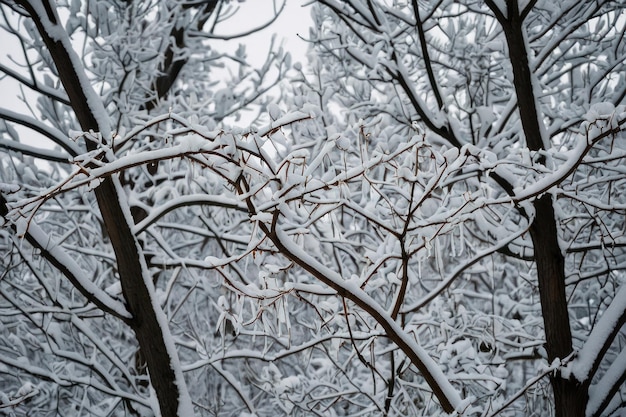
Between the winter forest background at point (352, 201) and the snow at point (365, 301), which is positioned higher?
the winter forest background at point (352, 201)

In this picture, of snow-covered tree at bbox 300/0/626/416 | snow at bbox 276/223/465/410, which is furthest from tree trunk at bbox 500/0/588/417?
snow at bbox 276/223/465/410

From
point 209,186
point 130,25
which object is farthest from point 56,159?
point 130,25

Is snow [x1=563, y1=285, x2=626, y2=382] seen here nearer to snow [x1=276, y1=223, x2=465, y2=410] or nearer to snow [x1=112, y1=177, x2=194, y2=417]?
snow [x1=276, y1=223, x2=465, y2=410]

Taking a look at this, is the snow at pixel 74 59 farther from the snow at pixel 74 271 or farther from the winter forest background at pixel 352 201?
the snow at pixel 74 271

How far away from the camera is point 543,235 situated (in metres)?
2.75

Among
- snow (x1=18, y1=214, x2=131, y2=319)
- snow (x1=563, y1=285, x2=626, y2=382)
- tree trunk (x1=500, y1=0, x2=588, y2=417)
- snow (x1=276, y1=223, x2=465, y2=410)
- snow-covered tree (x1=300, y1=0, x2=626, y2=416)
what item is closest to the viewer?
snow (x1=276, y1=223, x2=465, y2=410)

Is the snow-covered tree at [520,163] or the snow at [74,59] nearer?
the snow-covered tree at [520,163]

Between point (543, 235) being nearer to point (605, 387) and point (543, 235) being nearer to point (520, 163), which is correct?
point (605, 387)

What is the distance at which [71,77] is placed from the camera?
2.80 metres

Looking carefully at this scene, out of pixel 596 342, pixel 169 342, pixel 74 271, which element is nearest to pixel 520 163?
pixel 596 342

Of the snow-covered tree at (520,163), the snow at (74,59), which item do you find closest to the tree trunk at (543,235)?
the snow-covered tree at (520,163)

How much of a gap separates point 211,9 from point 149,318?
13.1 feet

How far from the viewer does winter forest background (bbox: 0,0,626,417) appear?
161cm

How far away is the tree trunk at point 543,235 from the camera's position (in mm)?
2615
